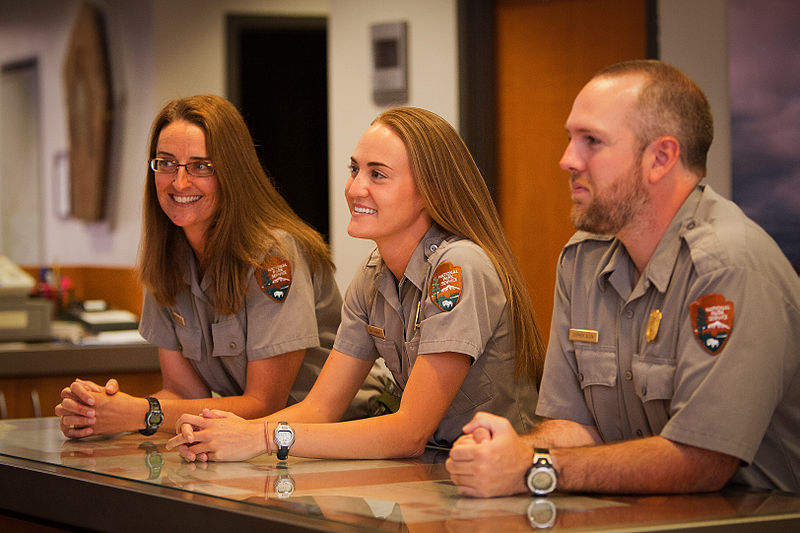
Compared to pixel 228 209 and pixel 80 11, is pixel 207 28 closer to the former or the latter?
pixel 80 11

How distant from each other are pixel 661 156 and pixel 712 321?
1.00 ft

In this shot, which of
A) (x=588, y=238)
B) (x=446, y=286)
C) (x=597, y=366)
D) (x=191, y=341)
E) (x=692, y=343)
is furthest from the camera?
(x=191, y=341)

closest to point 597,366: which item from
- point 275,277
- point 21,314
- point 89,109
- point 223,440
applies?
point 223,440

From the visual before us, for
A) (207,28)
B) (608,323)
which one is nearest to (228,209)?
(608,323)

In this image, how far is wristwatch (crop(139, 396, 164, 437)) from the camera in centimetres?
223

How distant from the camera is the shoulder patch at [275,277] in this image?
96.8 inches

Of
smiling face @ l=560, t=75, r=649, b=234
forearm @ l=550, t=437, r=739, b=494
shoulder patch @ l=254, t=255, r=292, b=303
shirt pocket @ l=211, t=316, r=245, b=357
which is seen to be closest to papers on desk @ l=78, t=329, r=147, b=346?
shirt pocket @ l=211, t=316, r=245, b=357

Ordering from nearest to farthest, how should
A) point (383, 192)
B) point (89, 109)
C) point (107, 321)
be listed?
point (383, 192) < point (107, 321) < point (89, 109)

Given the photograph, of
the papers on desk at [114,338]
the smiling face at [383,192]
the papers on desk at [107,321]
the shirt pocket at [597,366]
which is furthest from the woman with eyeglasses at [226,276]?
the papers on desk at [107,321]

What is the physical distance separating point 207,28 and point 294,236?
3.43 meters

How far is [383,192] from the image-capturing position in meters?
2.14

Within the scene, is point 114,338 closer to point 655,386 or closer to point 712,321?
point 655,386

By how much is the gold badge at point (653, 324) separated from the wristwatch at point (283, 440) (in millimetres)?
667

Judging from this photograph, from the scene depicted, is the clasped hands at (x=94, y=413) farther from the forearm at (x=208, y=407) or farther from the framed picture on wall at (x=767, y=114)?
the framed picture on wall at (x=767, y=114)
